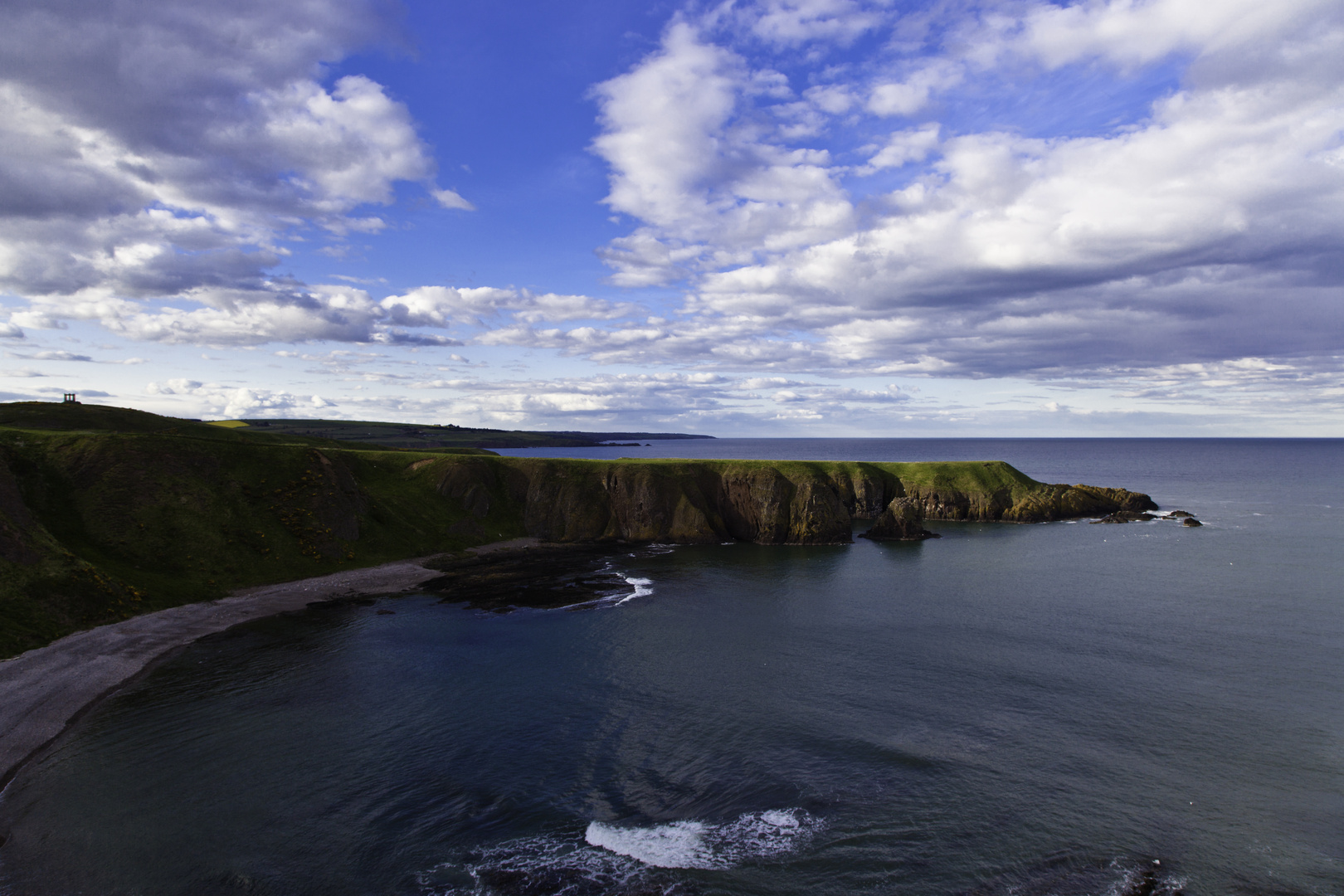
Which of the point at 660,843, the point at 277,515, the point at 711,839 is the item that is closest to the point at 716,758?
the point at 711,839

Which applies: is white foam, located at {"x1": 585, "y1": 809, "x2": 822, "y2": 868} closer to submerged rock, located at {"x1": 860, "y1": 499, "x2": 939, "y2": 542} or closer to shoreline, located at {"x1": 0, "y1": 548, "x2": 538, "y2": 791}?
shoreline, located at {"x1": 0, "y1": 548, "x2": 538, "y2": 791}

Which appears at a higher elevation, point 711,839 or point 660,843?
point 711,839

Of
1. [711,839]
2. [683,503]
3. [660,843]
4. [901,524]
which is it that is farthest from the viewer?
[683,503]

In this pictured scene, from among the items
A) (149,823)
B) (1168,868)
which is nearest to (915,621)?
(1168,868)

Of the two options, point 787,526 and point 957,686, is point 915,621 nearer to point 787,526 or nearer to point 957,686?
point 957,686

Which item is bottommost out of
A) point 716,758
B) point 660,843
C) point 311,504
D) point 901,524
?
point 660,843

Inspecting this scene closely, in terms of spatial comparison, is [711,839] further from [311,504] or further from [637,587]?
[311,504]

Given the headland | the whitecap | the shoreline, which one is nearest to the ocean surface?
the shoreline

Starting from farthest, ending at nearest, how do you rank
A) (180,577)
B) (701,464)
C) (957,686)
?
1. (701,464)
2. (180,577)
3. (957,686)
